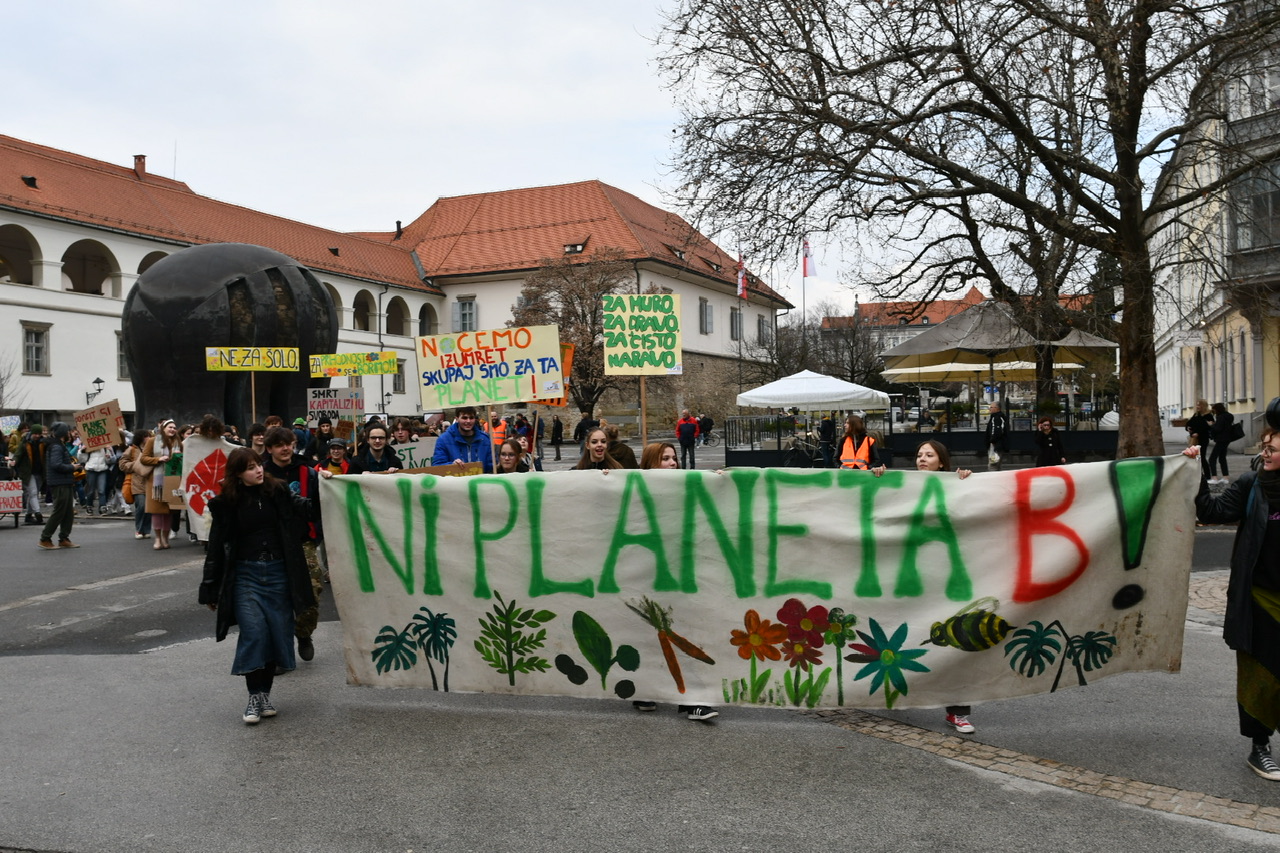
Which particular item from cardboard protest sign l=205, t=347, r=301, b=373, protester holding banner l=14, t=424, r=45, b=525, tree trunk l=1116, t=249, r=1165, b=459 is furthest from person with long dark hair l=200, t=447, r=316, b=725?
cardboard protest sign l=205, t=347, r=301, b=373

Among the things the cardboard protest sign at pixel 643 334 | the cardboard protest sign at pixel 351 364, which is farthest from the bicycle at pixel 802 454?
the cardboard protest sign at pixel 643 334

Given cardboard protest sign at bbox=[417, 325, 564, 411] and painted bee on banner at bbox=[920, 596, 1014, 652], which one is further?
cardboard protest sign at bbox=[417, 325, 564, 411]

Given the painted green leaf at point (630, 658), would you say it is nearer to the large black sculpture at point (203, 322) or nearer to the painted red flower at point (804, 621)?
the painted red flower at point (804, 621)

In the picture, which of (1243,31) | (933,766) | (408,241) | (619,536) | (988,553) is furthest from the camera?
(408,241)

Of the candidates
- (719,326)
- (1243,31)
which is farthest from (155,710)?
(719,326)

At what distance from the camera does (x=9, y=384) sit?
41.6 metres

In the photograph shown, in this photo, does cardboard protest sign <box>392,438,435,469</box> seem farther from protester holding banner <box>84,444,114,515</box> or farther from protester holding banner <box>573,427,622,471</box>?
protester holding banner <box>84,444,114,515</box>

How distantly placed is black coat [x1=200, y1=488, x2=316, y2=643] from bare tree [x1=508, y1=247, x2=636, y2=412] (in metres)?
44.9

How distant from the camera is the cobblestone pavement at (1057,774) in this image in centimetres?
440

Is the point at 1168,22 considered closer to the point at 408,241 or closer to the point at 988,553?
the point at 988,553

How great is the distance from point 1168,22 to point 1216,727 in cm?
1135

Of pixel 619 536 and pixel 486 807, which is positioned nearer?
pixel 486 807

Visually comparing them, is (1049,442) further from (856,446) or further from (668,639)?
(668,639)

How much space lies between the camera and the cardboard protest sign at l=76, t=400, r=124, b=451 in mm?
19406
